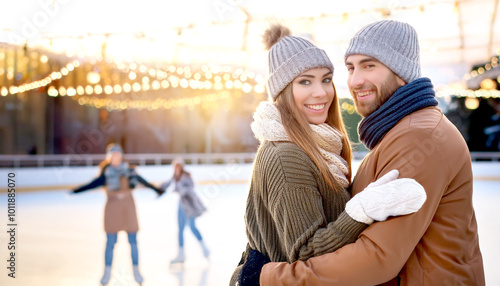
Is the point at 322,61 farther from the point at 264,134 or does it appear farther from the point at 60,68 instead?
the point at 60,68

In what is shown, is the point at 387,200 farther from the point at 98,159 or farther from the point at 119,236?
the point at 98,159

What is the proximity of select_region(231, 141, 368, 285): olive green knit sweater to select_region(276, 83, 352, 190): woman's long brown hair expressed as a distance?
2 centimetres

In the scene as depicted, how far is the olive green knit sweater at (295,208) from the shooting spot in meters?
1.06

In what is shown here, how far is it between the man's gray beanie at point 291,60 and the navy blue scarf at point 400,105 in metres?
0.25

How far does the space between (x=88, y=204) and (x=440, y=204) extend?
7.68 meters

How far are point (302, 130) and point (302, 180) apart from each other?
0.57ft

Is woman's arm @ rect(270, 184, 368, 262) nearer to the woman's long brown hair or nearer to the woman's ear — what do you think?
the woman's long brown hair

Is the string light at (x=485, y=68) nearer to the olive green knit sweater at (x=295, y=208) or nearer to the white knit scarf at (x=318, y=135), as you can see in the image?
the white knit scarf at (x=318, y=135)

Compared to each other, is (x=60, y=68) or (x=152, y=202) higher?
(x=60, y=68)

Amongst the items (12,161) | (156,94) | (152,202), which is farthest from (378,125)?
(156,94)

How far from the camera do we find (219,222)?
5.92m

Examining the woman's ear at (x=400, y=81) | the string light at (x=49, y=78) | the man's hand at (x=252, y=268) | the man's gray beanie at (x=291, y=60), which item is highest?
the string light at (x=49, y=78)

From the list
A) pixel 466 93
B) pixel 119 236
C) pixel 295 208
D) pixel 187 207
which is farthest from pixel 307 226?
pixel 466 93

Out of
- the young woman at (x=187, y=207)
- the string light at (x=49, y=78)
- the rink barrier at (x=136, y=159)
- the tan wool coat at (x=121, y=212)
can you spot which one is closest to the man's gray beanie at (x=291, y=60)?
the tan wool coat at (x=121, y=212)
